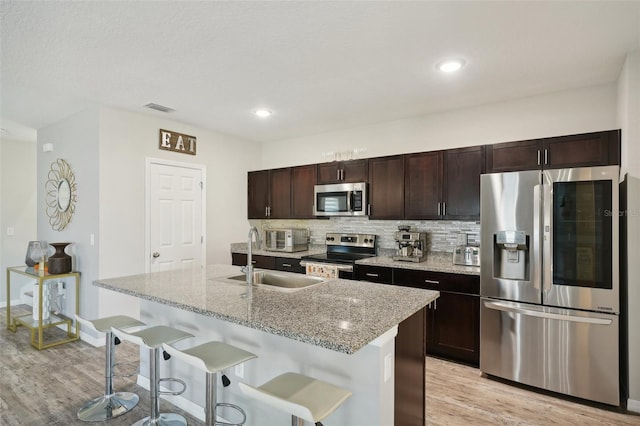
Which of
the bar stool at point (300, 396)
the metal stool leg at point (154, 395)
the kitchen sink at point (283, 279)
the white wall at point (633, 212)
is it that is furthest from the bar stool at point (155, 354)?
the white wall at point (633, 212)

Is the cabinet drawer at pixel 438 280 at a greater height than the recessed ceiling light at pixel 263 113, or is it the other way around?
the recessed ceiling light at pixel 263 113

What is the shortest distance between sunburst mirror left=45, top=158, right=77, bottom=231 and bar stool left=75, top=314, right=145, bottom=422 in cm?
218

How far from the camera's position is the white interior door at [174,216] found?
4.12 meters

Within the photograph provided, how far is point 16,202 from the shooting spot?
5.44 meters

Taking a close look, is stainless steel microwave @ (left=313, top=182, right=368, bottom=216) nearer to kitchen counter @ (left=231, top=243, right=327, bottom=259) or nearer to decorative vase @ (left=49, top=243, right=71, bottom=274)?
kitchen counter @ (left=231, top=243, right=327, bottom=259)

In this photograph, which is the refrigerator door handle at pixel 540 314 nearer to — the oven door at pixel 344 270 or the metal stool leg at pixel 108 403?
the oven door at pixel 344 270

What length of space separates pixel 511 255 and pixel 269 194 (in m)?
3.36

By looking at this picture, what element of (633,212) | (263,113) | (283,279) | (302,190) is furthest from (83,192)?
(633,212)

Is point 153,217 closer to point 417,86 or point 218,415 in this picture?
point 218,415

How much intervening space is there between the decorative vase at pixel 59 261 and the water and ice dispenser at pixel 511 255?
4403mm

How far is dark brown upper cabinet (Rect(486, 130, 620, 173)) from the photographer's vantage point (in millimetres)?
2828

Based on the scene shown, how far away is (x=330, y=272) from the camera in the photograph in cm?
399

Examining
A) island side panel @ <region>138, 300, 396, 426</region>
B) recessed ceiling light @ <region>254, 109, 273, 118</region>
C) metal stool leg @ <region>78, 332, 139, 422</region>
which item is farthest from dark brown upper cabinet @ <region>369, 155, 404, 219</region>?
metal stool leg @ <region>78, 332, 139, 422</region>

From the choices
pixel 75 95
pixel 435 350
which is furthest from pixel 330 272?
pixel 75 95
